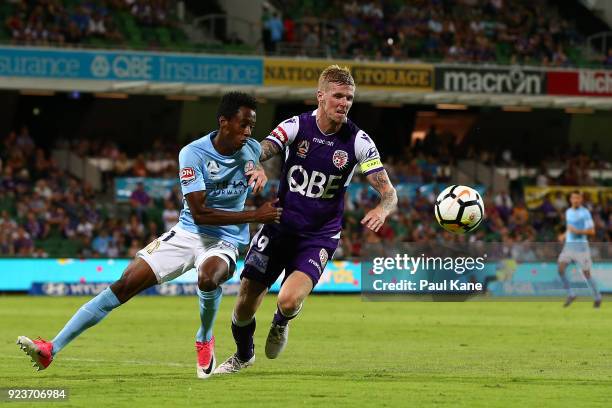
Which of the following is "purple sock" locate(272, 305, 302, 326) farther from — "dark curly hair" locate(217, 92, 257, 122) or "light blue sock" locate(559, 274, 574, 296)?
"light blue sock" locate(559, 274, 574, 296)

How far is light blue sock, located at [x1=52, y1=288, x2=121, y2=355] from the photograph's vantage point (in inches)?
375

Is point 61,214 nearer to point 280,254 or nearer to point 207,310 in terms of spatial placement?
point 280,254

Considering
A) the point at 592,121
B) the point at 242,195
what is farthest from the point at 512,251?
the point at 242,195

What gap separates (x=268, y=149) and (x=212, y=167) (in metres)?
0.53

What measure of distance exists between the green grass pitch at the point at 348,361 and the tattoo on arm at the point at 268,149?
1.84m

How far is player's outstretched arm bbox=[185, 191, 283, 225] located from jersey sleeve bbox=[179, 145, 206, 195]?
51 mm

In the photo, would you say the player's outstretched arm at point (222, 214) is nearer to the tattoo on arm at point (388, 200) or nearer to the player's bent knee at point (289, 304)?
the player's bent knee at point (289, 304)

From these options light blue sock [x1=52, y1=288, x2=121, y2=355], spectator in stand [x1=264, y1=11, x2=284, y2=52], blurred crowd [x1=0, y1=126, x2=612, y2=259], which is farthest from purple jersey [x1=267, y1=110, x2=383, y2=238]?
spectator in stand [x1=264, y1=11, x2=284, y2=52]

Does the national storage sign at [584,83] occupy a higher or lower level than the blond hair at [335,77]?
lower

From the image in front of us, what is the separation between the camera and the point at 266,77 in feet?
113

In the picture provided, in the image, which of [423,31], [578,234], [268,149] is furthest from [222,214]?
[423,31]

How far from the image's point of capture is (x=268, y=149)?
33.6 feet

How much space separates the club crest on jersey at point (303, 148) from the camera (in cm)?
1038

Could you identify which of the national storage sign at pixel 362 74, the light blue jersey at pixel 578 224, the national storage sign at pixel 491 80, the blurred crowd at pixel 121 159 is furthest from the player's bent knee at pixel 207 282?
the national storage sign at pixel 491 80
